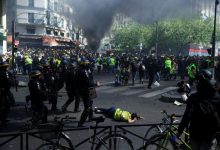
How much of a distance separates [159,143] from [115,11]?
2094 cm

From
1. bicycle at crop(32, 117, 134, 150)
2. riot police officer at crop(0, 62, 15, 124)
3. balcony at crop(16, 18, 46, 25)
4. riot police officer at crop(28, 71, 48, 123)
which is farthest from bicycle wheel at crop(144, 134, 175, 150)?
balcony at crop(16, 18, 46, 25)

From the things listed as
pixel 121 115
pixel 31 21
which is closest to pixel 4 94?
pixel 121 115

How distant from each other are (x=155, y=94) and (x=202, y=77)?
35.5 ft

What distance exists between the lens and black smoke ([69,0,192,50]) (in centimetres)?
1933

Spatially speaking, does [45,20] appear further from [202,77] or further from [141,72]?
[202,77]

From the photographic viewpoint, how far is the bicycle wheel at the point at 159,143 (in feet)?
17.1

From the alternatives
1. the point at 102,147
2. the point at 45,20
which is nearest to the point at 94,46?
the point at 45,20

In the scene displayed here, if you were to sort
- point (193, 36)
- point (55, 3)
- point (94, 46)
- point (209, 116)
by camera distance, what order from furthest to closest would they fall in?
point (55, 3)
point (193, 36)
point (94, 46)
point (209, 116)

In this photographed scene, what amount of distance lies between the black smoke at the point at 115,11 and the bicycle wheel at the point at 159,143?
14.0 m

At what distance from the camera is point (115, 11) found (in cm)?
2544

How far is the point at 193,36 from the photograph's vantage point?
48.4m

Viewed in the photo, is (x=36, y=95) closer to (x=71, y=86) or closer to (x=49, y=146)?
(x=71, y=86)

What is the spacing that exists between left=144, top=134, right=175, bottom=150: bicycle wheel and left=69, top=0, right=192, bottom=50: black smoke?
1399 centimetres

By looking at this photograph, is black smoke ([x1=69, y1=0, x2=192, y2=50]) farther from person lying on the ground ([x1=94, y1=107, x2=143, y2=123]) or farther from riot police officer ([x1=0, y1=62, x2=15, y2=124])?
riot police officer ([x1=0, y1=62, x2=15, y2=124])
